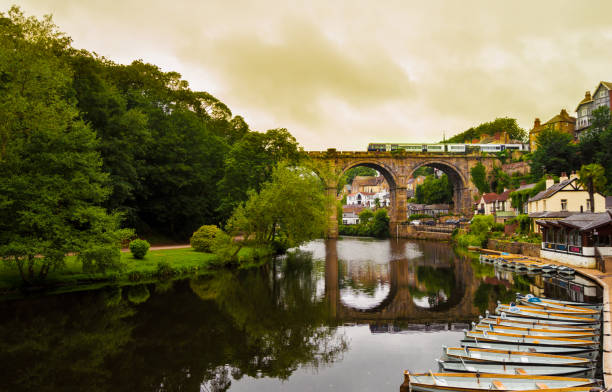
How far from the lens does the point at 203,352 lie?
42.3ft

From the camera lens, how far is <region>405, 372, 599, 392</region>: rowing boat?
8.27m

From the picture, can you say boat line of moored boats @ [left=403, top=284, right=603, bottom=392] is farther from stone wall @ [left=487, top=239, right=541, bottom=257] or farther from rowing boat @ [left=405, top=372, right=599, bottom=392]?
stone wall @ [left=487, top=239, right=541, bottom=257]

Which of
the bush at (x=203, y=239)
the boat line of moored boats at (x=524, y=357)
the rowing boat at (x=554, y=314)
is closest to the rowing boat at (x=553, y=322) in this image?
the boat line of moored boats at (x=524, y=357)

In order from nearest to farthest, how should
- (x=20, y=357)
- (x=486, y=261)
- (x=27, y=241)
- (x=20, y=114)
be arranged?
(x=20, y=357), (x=27, y=241), (x=20, y=114), (x=486, y=261)

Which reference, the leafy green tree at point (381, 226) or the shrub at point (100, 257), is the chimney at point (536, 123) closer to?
the leafy green tree at point (381, 226)

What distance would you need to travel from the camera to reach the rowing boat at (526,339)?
10.9 metres

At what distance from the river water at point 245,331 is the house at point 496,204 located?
102 ft

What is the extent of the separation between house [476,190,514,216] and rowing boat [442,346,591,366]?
47027mm

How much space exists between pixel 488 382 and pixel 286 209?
2412cm


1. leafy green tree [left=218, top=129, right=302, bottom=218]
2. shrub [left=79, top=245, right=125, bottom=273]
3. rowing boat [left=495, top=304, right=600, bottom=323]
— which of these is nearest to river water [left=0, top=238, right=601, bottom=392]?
shrub [left=79, top=245, right=125, bottom=273]

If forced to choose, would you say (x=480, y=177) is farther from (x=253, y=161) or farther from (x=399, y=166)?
(x=253, y=161)

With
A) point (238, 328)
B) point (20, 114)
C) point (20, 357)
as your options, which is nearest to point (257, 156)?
point (20, 114)

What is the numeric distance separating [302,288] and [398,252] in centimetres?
2365

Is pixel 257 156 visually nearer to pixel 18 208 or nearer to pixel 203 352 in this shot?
pixel 18 208
